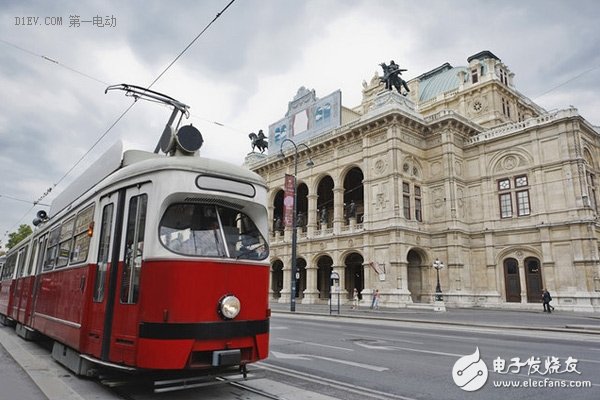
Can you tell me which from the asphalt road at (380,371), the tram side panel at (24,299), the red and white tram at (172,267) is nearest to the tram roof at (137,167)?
the red and white tram at (172,267)

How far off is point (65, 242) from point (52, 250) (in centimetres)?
122

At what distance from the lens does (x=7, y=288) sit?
14.3m

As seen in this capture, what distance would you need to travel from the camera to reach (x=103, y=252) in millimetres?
6188

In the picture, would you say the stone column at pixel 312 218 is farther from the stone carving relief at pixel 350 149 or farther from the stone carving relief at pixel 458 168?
the stone carving relief at pixel 458 168

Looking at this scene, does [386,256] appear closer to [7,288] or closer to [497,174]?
[497,174]

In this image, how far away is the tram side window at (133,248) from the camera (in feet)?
17.6

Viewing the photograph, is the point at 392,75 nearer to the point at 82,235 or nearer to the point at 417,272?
the point at 417,272

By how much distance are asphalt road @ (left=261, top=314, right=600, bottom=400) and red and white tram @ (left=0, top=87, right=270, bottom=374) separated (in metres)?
2.06

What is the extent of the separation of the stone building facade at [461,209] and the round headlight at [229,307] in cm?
2732

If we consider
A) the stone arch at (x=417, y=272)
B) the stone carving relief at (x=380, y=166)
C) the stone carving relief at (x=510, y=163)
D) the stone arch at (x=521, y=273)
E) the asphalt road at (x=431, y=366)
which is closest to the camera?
the asphalt road at (x=431, y=366)

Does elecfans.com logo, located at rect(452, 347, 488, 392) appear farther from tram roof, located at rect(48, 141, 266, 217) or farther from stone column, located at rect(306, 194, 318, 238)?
stone column, located at rect(306, 194, 318, 238)

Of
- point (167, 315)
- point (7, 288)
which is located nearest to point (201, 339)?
point (167, 315)

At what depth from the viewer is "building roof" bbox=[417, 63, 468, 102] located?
49.6m

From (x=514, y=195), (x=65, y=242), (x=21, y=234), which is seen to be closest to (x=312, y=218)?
(x=514, y=195)
